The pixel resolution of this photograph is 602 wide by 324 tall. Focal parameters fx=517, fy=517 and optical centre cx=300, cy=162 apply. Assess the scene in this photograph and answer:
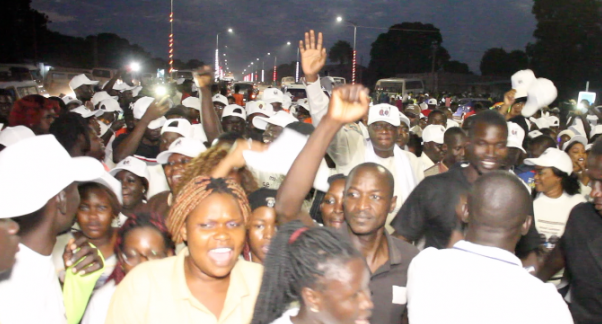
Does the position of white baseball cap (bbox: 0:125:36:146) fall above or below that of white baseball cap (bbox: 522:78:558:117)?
below

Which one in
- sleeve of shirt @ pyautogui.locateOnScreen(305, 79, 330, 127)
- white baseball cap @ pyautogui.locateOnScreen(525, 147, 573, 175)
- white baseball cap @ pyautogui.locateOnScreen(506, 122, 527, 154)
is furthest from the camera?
white baseball cap @ pyautogui.locateOnScreen(506, 122, 527, 154)

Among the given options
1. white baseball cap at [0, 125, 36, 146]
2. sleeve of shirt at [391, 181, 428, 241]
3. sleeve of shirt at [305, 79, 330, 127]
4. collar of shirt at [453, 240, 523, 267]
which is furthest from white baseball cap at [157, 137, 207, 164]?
collar of shirt at [453, 240, 523, 267]

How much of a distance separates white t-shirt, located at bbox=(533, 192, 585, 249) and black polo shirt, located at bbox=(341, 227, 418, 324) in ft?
6.43

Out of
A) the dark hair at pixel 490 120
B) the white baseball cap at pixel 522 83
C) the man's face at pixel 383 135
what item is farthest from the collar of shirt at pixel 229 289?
the white baseball cap at pixel 522 83

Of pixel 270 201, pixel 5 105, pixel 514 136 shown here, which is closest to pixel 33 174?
pixel 270 201

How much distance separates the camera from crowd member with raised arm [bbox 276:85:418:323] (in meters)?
2.88

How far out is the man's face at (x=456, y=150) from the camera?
19.9ft

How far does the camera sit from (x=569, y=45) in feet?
108

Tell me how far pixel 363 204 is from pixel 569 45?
115 feet

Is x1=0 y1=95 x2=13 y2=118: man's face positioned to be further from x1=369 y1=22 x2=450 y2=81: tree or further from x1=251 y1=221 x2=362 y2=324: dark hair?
x1=369 y1=22 x2=450 y2=81: tree

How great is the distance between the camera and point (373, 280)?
3.00m

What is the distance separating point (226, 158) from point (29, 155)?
1.33 metres

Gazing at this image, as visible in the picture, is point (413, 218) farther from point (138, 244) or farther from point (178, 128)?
point (178, 128)

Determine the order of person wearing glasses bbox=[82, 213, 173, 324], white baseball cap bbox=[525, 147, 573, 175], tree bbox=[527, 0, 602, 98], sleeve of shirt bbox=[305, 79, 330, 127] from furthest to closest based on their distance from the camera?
tree bbox=[527, 0, 602, 98]
white baseball cap bbox=[525, 147, 573, 175]
sleeve of shirt bbox=[305, 79, 330, 127]
person wearing glasses bbox=[82, 213, 173, 324]
